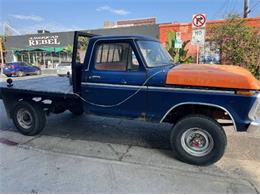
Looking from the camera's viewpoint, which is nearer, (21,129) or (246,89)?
(246,89)

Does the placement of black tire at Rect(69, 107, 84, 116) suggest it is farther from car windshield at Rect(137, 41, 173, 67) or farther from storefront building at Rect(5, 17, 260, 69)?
storefront building at Rect(5, 17, 260, 69)

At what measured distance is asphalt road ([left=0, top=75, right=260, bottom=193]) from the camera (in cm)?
337

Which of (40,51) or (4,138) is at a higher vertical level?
(40,51)

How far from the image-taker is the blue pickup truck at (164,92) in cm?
367

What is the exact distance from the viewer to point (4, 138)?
5.39 metres

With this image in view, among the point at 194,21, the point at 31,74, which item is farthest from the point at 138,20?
the point at 194,21

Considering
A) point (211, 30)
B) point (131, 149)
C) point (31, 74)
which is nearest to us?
point (131, 149)

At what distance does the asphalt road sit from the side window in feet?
5.22

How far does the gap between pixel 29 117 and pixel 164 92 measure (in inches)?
129

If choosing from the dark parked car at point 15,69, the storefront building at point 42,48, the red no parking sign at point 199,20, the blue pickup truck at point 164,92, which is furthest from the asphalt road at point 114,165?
the storefront building at point 42,48

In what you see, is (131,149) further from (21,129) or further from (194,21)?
(194,21)

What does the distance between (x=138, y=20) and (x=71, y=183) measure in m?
38.3

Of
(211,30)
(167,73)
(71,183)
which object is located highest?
(211,30)

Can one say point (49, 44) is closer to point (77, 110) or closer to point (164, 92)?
point (77, 110)
